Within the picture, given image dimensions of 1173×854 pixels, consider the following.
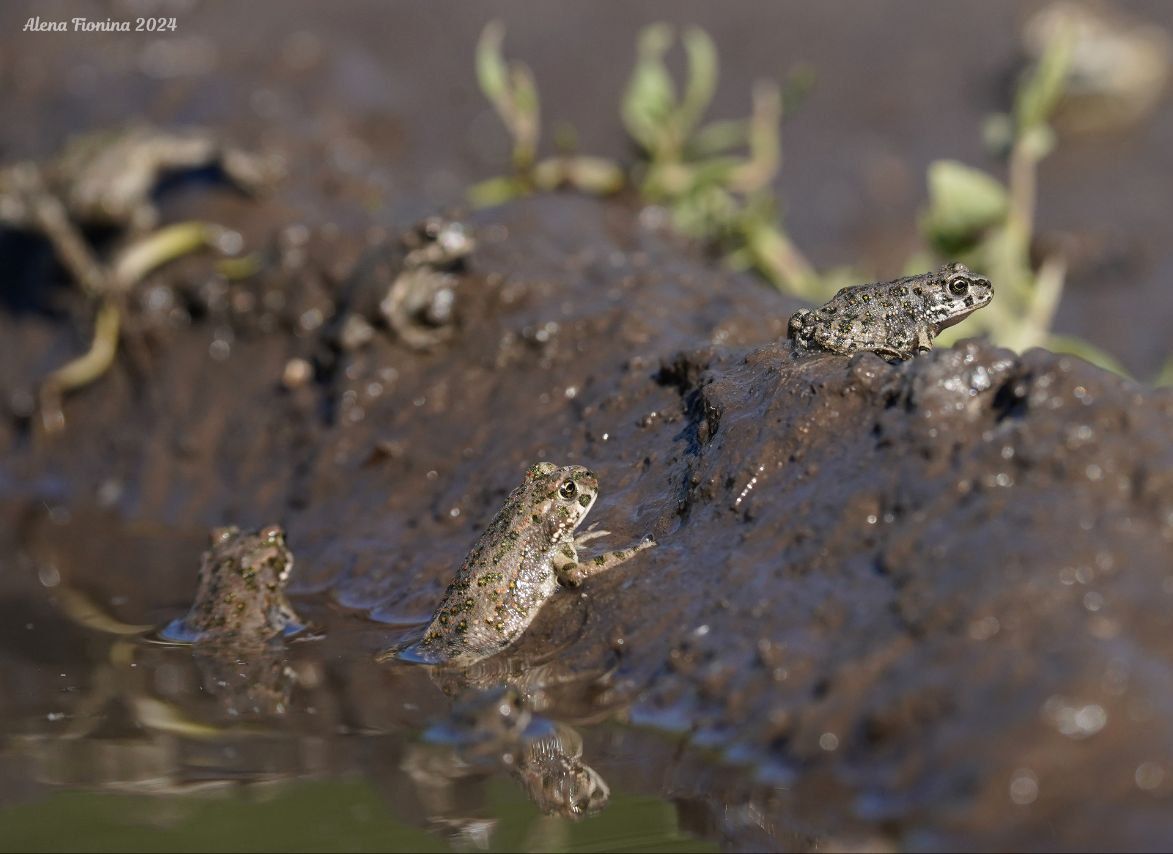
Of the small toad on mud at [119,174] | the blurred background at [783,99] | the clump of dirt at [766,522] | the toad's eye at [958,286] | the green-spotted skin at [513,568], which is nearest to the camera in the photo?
the clump of dirt at [766,522]

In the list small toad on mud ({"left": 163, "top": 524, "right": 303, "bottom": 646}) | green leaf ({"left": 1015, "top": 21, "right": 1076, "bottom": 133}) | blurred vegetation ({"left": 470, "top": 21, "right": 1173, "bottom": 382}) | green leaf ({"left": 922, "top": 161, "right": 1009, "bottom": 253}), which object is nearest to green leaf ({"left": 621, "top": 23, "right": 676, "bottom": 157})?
blurred vegetation ({"left": 470, "top": 21, "right": 1173, "bottom": 382})

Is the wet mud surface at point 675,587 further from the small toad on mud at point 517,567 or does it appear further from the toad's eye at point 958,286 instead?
the toad's eye at point 958,286

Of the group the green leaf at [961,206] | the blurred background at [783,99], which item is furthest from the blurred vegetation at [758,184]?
the blurred background at [783,99]

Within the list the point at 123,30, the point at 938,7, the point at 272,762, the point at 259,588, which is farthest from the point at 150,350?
the point at 938,7

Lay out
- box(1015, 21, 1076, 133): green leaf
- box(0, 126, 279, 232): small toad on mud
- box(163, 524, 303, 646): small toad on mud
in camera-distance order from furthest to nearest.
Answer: box(0, 126, 279, 232): small toad on mud → box(1015, 21, 1076, 133): green leaf → box(163, 524, 303, 646): small toad on mud

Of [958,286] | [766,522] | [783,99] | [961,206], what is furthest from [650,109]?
[766,522]

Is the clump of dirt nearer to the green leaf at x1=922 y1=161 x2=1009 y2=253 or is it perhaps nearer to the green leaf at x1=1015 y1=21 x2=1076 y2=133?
the green leaf at x1=922 y1=161 x2=1009 y2=253
